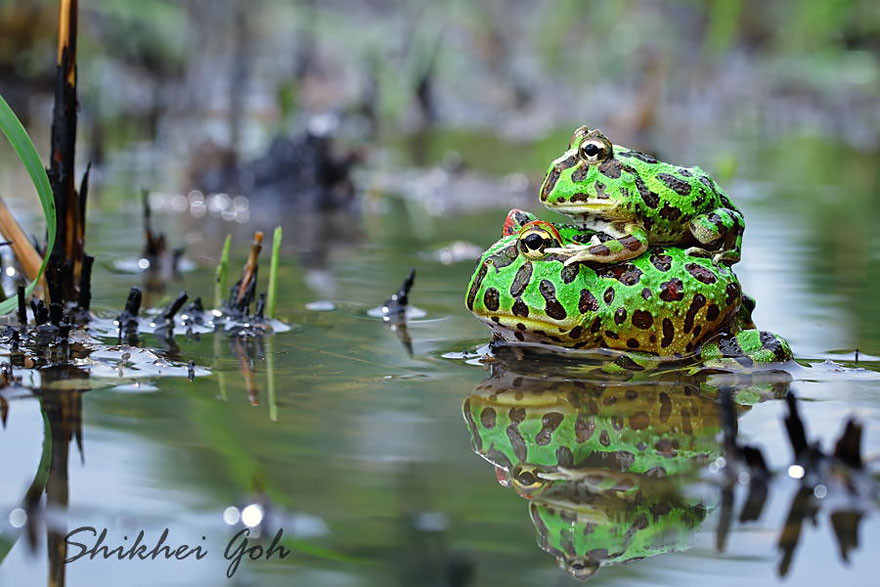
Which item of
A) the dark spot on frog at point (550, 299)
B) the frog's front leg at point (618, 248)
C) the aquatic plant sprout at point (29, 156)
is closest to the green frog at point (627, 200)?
the frog's front leg at point (618, 248)

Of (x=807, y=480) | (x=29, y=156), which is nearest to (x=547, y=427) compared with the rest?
(x=807, y=480)

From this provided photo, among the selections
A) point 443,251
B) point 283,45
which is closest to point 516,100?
point 283,45

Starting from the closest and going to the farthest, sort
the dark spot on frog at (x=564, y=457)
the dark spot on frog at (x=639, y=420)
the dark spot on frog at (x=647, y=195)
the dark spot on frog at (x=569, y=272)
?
the dark spot on frog at (x=564, y=457)
the dark spot on frog at (x=639, y=420)
the dark spot on frog at (x=647, y=195)
the dark spot on frog at (x=569, y=272)

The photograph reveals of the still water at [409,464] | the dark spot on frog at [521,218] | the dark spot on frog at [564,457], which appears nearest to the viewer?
the still water at [409,464]

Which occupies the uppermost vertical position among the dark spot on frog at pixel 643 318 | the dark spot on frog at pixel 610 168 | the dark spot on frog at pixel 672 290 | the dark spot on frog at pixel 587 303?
the dark spot on frog at pixel 610 168

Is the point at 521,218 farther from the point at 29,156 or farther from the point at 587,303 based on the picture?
the point at 29,156

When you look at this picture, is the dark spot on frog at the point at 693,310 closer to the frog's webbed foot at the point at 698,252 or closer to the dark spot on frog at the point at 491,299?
the frog's webbed foot at the point at 698,252

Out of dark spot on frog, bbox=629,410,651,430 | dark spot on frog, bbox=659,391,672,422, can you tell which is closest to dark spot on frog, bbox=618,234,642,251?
dark spot on frog, bbox=659,391,672,422
